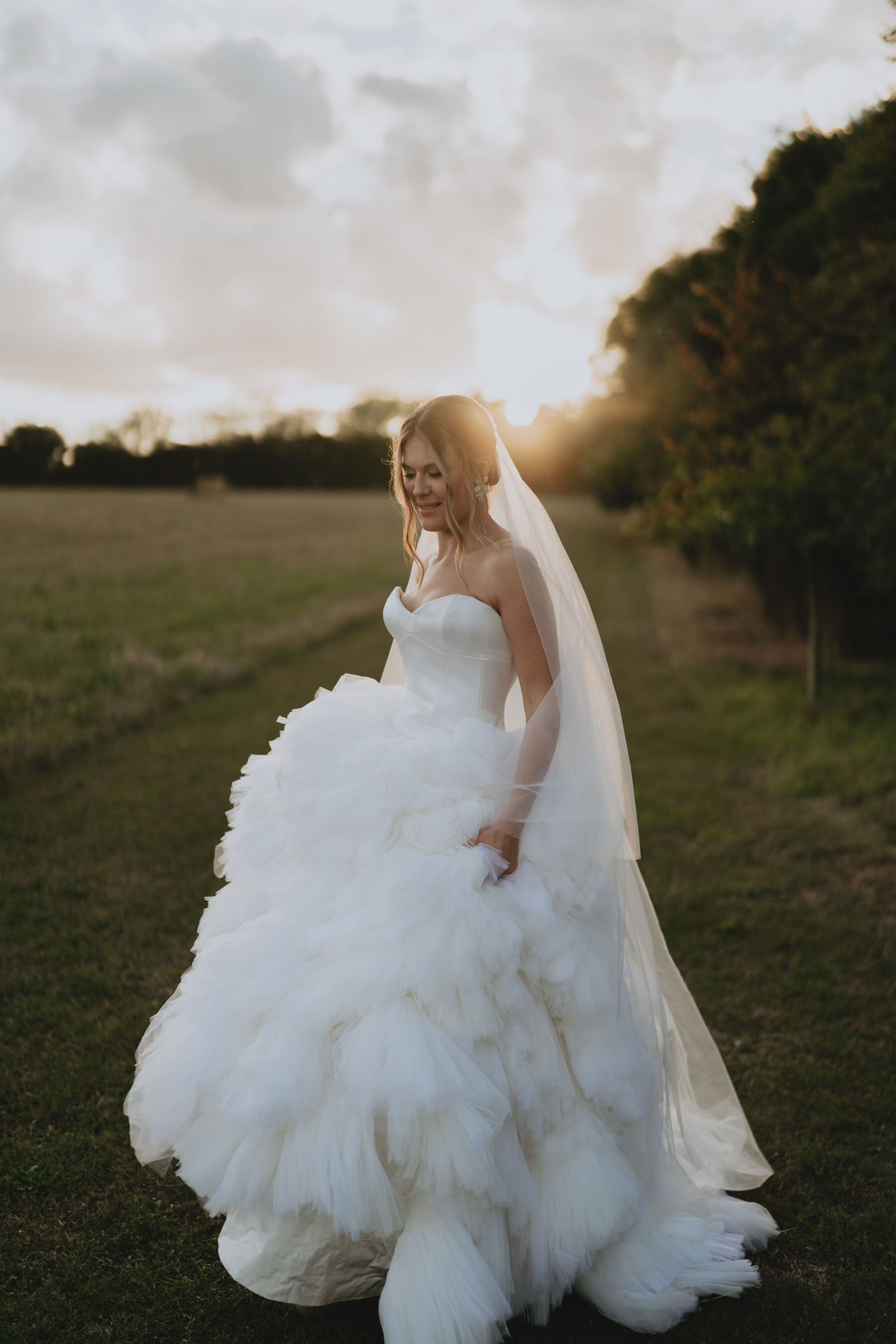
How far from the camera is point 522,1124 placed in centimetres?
241

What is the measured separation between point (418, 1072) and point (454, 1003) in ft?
0.67

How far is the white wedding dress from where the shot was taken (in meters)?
2.21

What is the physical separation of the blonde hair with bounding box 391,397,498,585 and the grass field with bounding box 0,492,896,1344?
8.31 ft

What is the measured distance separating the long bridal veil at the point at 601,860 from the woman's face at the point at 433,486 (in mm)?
185

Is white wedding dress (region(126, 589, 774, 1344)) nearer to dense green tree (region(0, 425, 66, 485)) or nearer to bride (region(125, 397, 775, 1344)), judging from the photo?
bride (region(125, 397, 775, 1344))

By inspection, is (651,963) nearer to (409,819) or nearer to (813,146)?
(409,819)

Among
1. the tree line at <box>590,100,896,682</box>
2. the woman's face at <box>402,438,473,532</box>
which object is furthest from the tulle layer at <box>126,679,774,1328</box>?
the tree line at <box>590,100,896,682</box>

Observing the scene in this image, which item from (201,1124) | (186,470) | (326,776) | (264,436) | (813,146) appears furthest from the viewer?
(264,436)

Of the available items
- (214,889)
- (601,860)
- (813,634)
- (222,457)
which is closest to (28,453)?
(222,457)

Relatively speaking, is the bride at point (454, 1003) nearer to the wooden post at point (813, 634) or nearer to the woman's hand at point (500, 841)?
the woman's hand at point (500, 841)

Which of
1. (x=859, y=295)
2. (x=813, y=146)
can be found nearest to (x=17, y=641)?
(x=859, y=295)

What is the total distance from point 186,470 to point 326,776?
46.2m

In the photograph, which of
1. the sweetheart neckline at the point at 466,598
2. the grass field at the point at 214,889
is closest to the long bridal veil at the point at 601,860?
the sweetheart neckline at the point at 466,598

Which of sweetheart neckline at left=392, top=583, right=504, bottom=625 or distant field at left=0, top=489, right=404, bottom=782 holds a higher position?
sweetheart neckline at left=392, top=583, right=504, bottom=625
